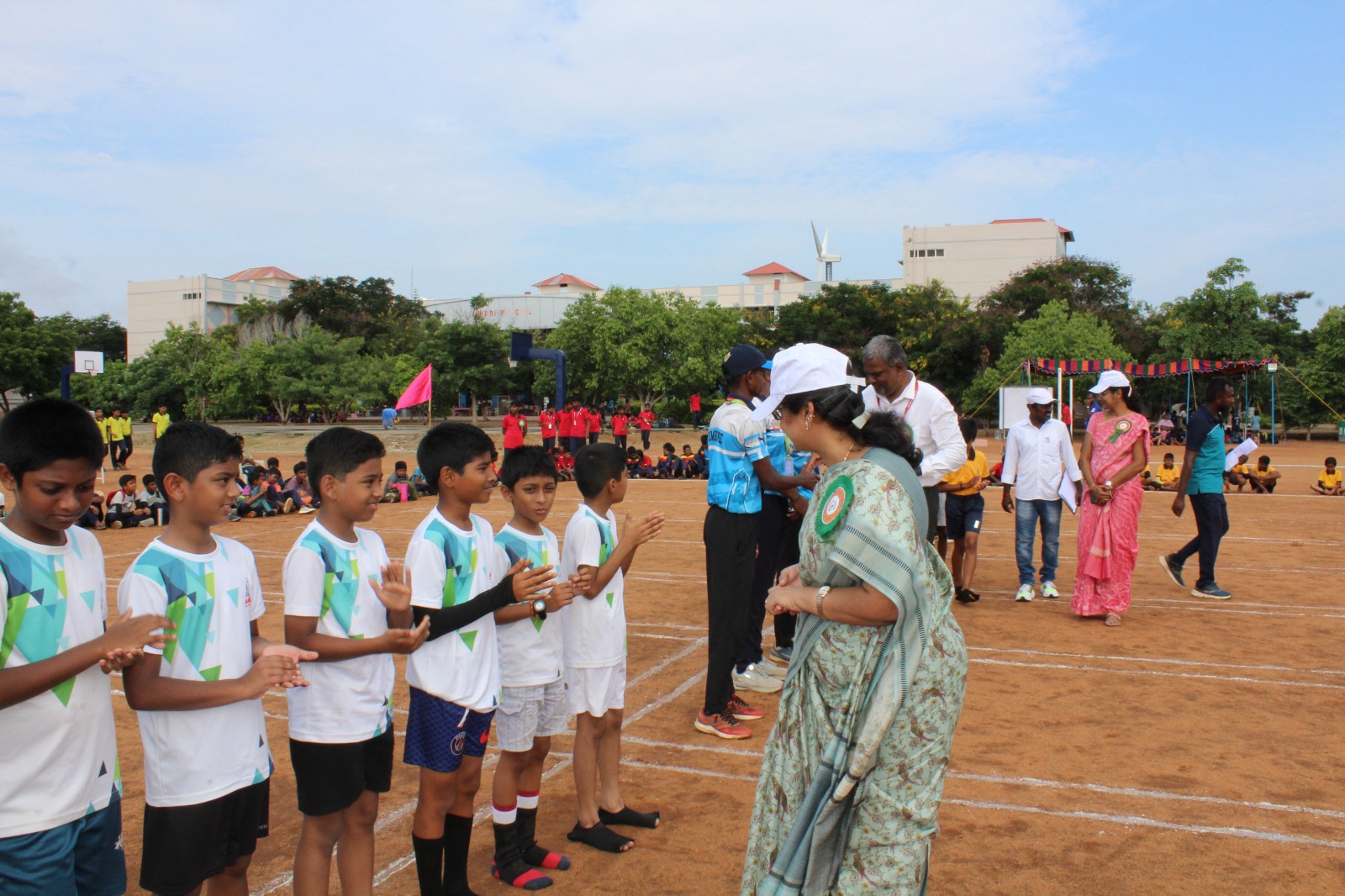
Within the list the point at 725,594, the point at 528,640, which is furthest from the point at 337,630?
the point at 725,594

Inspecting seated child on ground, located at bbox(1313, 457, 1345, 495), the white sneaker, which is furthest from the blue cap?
seated child on ground, located at bbox(1313, 457, 1345, 495)

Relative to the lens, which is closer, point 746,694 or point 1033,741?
point 1033,741

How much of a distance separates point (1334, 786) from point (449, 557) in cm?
447

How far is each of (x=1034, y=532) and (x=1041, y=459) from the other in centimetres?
74

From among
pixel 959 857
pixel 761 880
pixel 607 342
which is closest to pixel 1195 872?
pixel 959 857

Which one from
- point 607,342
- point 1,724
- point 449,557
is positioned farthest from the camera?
point 607,342

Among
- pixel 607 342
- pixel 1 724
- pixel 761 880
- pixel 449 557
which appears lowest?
pixel 761 880

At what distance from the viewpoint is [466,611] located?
3.32 meters

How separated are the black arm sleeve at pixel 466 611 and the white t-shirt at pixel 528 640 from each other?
294 mm

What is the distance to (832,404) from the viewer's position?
274 cm

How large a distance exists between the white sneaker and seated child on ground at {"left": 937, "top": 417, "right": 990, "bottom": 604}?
10.5 feet

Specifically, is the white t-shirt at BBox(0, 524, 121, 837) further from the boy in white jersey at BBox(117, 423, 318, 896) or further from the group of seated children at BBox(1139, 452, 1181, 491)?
the group of seated children at BBox(1139, 452, 1181, 491)

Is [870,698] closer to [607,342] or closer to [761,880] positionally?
[761,880]

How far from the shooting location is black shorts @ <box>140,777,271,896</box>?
2.61m
